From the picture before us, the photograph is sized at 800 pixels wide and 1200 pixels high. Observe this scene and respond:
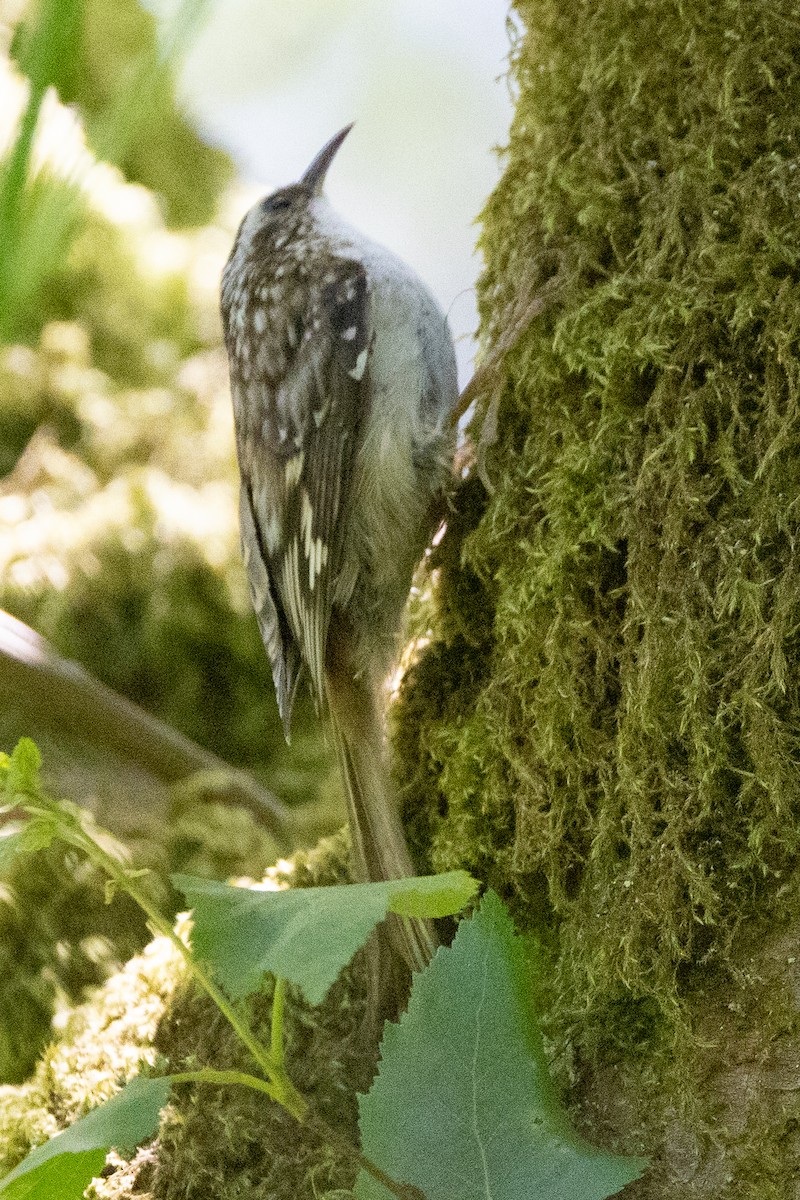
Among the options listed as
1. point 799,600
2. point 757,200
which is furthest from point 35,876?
point 757,200

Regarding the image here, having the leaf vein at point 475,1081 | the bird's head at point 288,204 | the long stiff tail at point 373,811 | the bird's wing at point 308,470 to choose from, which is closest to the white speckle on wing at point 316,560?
the bird's wing at point 308,470

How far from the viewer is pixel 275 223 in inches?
95.4

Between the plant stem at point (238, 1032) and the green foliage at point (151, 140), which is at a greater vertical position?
the green foliage at point (151, 140)

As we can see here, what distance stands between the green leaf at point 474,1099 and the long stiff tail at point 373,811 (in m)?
0.41

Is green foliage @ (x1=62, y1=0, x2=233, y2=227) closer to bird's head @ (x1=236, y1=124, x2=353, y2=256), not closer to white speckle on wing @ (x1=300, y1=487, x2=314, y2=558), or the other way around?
bird's head @ (x1=236, y1=124, x2=353, y2=256)

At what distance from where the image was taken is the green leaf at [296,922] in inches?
31.6

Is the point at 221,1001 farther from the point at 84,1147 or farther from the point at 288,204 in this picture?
the point at 288,204

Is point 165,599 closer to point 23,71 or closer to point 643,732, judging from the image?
point 643,732

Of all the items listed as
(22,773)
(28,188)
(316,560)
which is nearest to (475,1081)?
(22,773)

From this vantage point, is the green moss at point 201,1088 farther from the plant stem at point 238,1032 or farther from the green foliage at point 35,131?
the green foliage at point 35,131

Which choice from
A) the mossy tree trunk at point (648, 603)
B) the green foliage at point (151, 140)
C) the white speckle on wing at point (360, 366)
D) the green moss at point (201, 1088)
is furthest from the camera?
the green foliage at point (151, 140)

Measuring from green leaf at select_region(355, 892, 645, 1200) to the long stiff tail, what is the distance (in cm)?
41

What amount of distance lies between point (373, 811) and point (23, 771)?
62 cm

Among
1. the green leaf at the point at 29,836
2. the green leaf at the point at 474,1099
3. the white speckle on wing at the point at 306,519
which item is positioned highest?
the white speckle on wing at the point at 306,519
